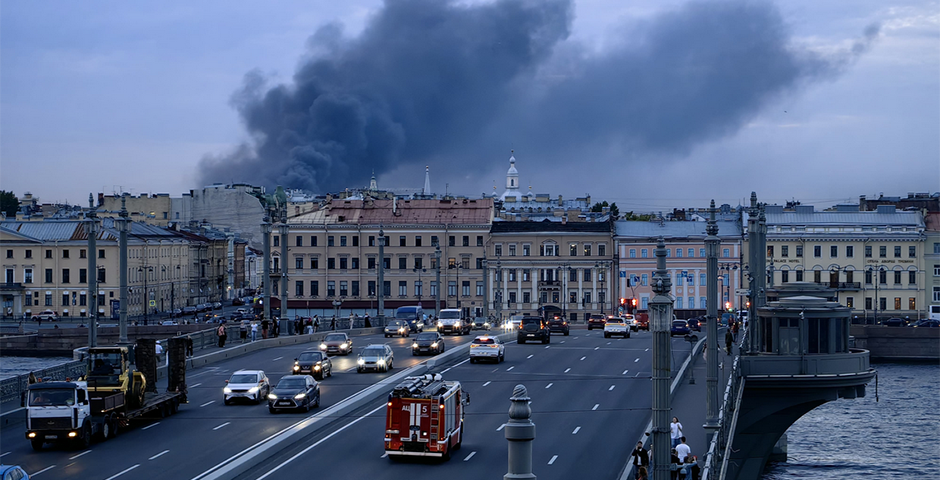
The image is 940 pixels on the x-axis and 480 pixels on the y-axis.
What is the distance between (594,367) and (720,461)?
2601 cm

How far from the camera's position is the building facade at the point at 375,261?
12706cm

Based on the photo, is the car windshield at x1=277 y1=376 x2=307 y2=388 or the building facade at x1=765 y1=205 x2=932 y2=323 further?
the building facade at x1=765 y1=205 x2=932 y2=323

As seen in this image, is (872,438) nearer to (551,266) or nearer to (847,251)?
(551,266)

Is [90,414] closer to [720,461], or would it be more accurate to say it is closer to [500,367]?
[720,461]

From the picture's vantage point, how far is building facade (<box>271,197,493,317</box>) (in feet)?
417

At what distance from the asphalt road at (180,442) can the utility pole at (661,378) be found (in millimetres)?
12454

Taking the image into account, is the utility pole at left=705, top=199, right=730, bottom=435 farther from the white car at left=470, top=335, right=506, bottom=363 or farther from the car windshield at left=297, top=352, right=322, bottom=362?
the white car at left=470, top=335, right=506, bottom=363

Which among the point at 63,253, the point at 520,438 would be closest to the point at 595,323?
the point at 63,253

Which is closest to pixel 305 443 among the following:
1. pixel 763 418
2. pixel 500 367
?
pixel 500 367

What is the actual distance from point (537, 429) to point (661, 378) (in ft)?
52.0

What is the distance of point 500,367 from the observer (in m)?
54.1

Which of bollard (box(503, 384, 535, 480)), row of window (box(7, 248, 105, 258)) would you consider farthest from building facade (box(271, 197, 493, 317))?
bollard (box(503, 384, 535, 480))

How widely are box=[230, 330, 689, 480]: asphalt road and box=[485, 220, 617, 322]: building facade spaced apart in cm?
6641

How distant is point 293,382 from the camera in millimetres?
39281
